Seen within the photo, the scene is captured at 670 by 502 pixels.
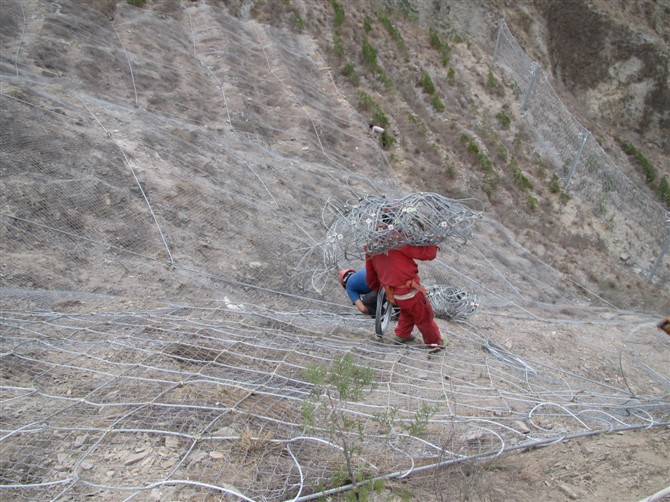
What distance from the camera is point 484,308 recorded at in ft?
19.4

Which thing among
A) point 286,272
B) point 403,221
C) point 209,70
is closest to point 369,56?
point 209,70

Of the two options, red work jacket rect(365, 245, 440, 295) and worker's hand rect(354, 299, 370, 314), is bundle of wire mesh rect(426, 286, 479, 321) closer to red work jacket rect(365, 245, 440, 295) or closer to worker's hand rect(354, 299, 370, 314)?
worker's hand rect(354, 299, 370, 314)

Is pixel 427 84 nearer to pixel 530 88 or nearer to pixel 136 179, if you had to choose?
pixel 530 88

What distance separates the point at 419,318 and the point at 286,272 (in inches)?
61.9

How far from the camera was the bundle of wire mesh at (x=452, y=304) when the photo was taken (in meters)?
4.94

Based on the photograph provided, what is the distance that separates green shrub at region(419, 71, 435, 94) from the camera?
10.7 meters

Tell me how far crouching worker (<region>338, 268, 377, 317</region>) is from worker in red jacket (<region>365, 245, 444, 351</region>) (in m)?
0.32

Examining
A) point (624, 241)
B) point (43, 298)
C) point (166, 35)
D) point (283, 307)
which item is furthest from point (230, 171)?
point (624, 241)

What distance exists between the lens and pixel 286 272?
510 centimetres

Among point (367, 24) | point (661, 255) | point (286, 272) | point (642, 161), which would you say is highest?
point (367, 24)

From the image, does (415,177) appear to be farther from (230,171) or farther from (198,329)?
(198,329)

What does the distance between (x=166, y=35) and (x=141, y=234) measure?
5017 mm

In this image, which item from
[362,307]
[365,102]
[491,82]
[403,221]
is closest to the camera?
[403,221]

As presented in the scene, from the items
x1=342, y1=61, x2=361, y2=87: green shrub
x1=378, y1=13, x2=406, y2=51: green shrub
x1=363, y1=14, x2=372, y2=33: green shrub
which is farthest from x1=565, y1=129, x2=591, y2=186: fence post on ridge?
x1=363, y1=14, x2=372, y2=33: green shrub
